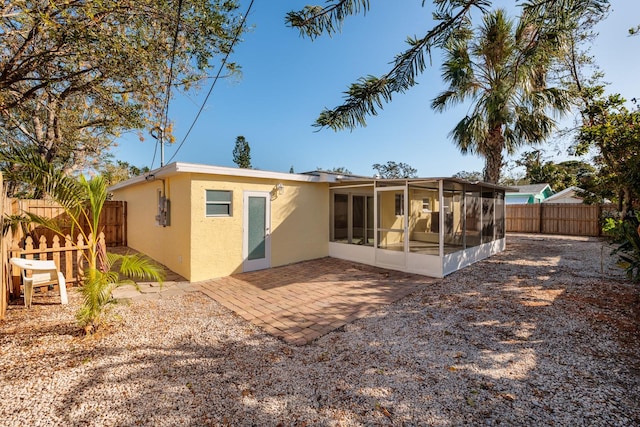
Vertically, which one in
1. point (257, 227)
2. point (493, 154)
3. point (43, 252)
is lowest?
point (43, 252)

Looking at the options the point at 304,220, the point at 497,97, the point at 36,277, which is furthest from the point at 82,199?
the point at 497,97

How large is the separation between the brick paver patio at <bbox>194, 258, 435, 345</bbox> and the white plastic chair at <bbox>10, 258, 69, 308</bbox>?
2221mm

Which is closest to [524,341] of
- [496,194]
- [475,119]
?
[496,194]

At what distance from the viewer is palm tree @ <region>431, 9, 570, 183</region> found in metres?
9.35

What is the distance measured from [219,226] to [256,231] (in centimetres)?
103

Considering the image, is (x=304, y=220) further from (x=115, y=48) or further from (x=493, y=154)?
(x=493, y=154)

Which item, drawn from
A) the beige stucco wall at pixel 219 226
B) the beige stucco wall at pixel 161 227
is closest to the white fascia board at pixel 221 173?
the beige stucco wall at pixel 219 226

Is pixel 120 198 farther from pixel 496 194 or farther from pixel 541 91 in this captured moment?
pixel 541 91

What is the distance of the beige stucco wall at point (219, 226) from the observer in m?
6.54

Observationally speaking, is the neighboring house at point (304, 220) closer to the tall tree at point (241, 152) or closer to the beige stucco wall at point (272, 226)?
the beige stucco wall at point (272, 226)

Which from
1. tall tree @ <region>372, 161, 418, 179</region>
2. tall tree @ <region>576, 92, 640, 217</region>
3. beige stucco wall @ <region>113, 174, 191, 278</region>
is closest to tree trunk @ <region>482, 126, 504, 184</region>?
tall tree @ <region>576, 92, 640, 217</region>

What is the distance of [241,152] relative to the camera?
35.3 metres

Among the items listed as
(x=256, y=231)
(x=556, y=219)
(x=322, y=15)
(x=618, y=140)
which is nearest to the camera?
(x=322, y=15)

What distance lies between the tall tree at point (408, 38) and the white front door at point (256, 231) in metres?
5.81
